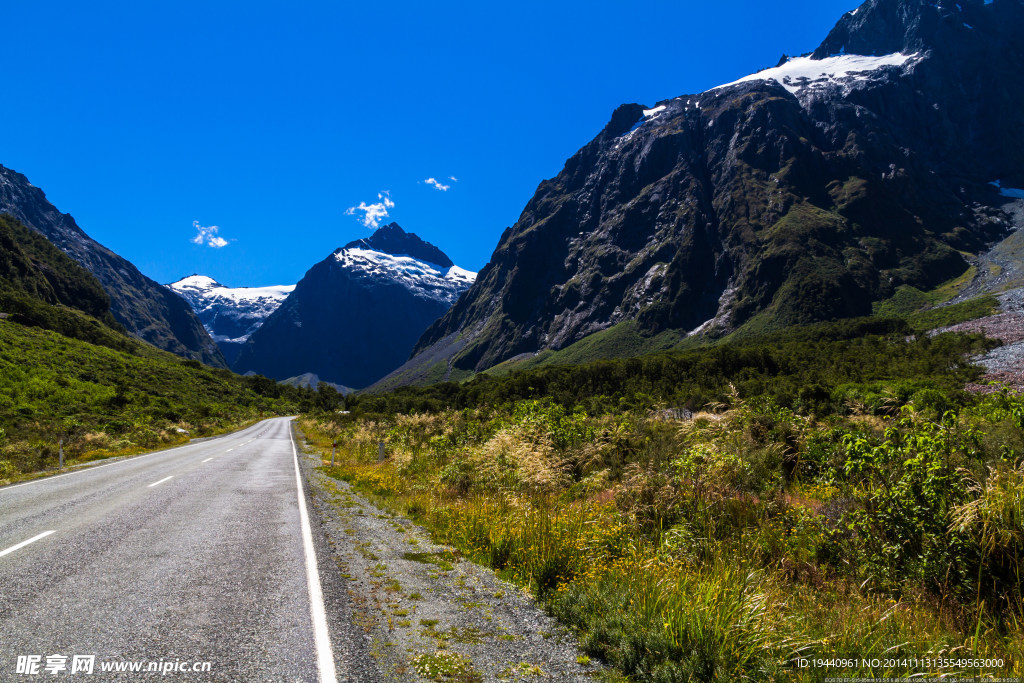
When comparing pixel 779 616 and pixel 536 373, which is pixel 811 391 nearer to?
pixel 779 616

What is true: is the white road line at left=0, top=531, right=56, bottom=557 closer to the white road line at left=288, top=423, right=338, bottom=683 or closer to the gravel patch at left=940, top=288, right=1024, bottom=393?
the white road line at left=288, top=423, right=338, bottom=683

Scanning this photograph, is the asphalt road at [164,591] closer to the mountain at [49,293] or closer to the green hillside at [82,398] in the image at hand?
the green hillside at [82,398]

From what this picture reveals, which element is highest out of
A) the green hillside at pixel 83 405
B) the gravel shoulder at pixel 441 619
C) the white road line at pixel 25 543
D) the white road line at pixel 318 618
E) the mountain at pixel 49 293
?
the mountain at pixel 49 293

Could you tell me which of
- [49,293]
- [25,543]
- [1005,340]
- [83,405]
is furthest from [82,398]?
[1005,340]

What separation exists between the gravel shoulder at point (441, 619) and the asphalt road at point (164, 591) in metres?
Result: 0.40

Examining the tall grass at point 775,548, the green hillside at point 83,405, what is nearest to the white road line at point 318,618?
the tall grass at point 775,548

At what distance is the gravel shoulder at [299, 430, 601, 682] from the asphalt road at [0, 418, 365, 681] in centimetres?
40

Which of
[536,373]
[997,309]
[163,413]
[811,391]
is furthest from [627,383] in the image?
[997,309]

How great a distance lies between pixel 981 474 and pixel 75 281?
627ft

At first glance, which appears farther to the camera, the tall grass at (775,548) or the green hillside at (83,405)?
the green hillside at (83,405)

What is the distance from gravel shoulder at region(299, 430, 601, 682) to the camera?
4.73 meters

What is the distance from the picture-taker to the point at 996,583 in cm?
515

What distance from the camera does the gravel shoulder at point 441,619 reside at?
15.5ft

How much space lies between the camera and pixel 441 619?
19.3 feet
